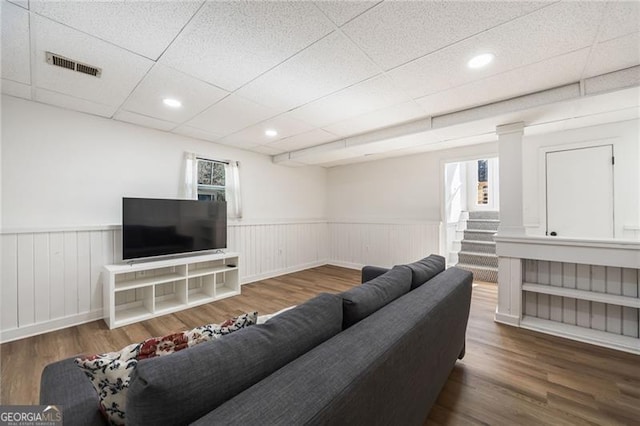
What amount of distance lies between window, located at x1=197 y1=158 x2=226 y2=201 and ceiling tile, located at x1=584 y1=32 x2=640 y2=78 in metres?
4.38

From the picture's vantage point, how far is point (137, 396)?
61cm

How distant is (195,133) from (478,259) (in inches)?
204

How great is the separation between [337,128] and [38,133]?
10.9ft

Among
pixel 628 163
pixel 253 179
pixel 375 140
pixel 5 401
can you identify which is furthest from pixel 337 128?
pixel 5 401

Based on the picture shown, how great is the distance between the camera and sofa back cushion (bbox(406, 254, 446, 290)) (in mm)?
1811

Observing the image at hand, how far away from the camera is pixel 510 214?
286 centimetres

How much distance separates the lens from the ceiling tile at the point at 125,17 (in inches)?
56.1

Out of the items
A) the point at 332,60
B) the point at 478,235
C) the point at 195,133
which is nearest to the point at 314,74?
the point at 332,60

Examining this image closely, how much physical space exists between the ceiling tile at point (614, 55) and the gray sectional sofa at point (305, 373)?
2.13 metres

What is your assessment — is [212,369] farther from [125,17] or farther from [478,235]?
[478,235]

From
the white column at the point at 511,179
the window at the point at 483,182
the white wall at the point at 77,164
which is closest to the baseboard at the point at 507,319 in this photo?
the white column at the point at 511,179

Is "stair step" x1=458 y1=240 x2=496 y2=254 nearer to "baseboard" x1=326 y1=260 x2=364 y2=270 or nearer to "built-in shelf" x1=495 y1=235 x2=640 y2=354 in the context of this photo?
"built-in shelf" x1=495 y1=235 x2=640 y2=354

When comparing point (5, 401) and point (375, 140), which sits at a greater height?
Result: point (375, 140)

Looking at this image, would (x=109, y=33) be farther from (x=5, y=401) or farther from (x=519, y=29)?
(x=519, y=29)
